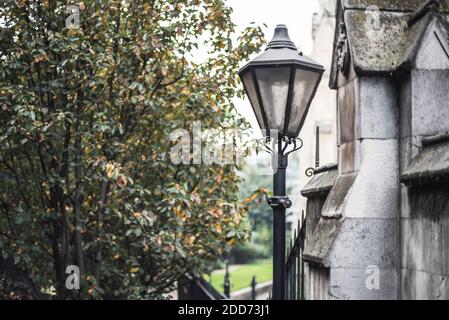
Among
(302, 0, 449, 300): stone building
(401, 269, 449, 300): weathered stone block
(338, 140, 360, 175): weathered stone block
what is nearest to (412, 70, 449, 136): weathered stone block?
(302, 0, 449, 300): stone building

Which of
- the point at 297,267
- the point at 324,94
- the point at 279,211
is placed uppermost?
the point at 324,94

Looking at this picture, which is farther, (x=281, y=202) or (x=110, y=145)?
(x=110, y=145)

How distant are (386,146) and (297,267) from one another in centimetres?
221

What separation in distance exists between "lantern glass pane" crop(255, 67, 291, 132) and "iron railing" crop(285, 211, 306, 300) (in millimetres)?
1603

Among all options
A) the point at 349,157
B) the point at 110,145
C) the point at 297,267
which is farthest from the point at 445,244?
the point at 110,145

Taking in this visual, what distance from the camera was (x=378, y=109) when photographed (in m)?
4.29

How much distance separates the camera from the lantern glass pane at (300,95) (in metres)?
4.66

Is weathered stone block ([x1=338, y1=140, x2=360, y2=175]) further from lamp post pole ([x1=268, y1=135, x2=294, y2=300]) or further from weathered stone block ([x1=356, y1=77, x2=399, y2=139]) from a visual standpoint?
lamp post pole ([x1=268, y1=135, x2=294, y2=300])

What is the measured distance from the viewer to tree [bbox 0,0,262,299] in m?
7.90

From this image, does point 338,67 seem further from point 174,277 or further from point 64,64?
point 174,277

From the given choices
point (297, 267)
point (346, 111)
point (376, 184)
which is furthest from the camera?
point (297, 267)

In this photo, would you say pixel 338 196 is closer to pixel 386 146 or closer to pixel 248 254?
pixel 386 146

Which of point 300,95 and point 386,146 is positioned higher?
point 300,95

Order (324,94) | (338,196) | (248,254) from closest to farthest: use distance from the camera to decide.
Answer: (338,196)
(324,94)
(248,254)
